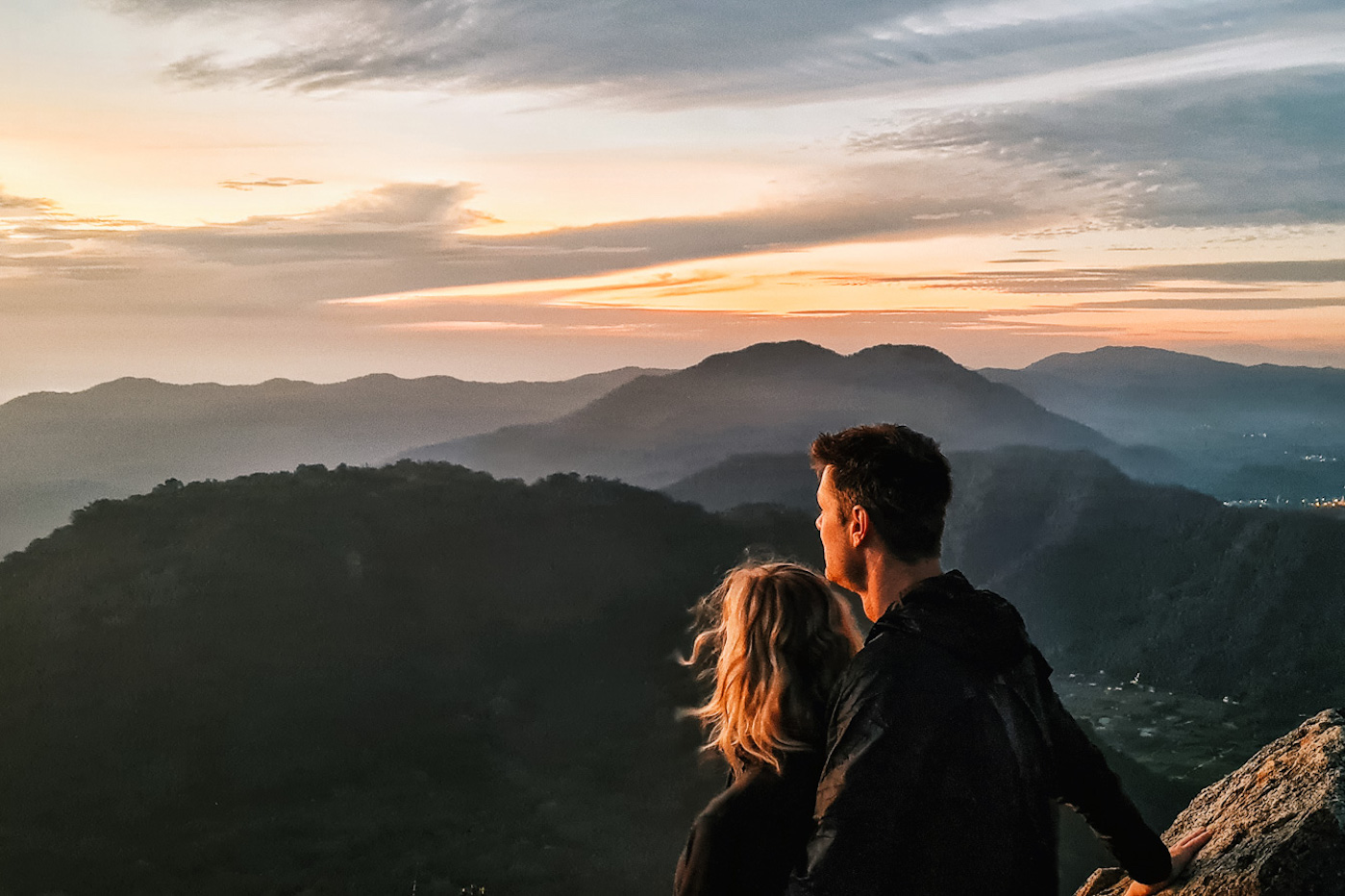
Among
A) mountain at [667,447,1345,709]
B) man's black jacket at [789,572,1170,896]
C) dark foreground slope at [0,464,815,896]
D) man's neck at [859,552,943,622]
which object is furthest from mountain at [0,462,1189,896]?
man's black jacket at [789,572,1170,896]

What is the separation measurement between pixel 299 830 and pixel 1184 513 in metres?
170

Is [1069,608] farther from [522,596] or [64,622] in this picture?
[64,622]

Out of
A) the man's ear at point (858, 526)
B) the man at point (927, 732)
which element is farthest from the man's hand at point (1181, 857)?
the man's ear at point (858, 526)

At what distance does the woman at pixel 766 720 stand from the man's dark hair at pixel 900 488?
0.48 m

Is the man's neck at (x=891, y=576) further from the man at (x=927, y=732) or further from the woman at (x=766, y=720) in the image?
the woman at (x=766, y=720)

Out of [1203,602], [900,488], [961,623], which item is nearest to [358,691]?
[900,488]

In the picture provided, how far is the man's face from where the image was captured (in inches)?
155

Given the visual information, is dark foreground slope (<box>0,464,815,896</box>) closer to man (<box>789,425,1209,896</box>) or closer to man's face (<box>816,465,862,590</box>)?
man's face (<box>816,465,862,590</box>)

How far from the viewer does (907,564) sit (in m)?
3.87

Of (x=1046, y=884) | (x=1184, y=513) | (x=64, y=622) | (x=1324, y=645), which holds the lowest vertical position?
(x=1324, y=645)

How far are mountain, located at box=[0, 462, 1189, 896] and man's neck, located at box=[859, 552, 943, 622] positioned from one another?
70170 millimetres

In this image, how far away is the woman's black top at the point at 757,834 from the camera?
147 inches

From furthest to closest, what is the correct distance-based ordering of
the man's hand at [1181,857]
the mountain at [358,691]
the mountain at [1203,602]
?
the mountain at [1203,602]
the mountain at [358,691]
the man's hand at [1181,857]

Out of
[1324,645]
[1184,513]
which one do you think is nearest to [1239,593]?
[1324,645]
